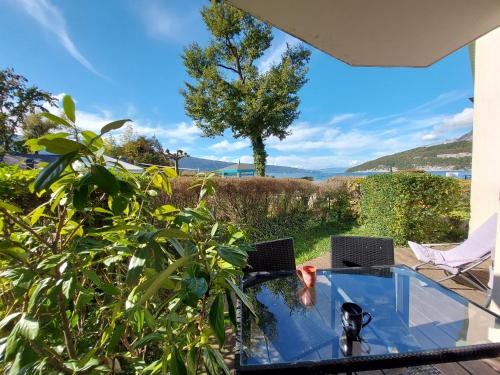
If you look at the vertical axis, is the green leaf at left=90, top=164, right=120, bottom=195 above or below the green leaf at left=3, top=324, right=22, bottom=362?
above

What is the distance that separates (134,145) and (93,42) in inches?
589

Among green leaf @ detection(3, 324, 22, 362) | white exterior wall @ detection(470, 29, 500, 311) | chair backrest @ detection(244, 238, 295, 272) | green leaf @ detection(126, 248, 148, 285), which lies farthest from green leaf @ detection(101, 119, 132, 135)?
white exterior wall @ detection(470, 29, 500, 311)

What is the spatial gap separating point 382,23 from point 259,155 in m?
12.0

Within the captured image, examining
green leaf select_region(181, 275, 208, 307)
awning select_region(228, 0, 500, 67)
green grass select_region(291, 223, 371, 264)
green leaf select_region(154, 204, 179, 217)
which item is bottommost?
green grass select_region(291, 223, 371, 264)

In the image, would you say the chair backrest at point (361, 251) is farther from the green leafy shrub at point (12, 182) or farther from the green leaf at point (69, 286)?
the green leafy shrub at point (12, 182)

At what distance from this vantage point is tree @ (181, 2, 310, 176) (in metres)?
12.9

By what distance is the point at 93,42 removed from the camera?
8.87 metres

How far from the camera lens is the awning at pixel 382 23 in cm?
160

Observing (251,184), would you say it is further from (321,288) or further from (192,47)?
(192,47)

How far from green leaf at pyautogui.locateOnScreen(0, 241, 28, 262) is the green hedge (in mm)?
6334

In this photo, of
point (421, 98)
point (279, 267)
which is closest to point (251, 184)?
point (279, 267)

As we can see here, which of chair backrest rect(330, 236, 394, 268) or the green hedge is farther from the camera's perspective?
the green hedge

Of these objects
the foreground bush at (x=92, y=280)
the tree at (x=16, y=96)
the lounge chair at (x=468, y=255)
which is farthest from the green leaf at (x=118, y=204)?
the tree at (x=16, y=96)

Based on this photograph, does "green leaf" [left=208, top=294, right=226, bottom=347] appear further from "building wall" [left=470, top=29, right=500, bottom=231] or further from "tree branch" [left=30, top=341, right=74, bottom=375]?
"building wall" [left=470, top=29, right=500, bottom=231]
